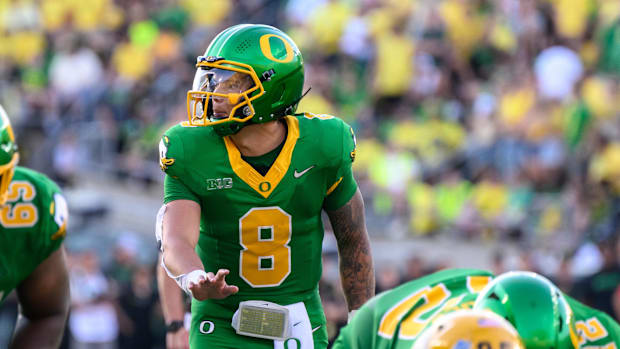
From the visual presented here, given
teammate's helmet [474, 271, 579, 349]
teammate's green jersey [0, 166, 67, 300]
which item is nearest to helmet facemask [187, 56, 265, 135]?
teammate's green jersey [0, 166, 67, 300]

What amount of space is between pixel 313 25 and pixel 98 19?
4.41 metres

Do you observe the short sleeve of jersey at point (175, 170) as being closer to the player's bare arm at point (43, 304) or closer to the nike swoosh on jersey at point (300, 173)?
the nike swoosh on jersey at point (300, 173)

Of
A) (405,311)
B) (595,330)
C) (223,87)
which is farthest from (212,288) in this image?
(595,330)

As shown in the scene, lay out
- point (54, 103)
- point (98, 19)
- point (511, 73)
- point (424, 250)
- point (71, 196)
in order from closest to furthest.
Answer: point (424, 250) → point (511, 73) → point (71, 196) → point (54, 103) → point (98, 19)

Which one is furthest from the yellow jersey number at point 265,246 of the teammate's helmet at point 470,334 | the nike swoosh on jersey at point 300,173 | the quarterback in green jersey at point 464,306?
the teammate's helmet at point 470,334

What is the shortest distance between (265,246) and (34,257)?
136 cm

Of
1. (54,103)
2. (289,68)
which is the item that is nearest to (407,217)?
(54,103)

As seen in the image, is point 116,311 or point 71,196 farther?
point 71,196

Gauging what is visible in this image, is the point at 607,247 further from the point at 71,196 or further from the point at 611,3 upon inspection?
the point at 71,196

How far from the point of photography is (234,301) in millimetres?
4719

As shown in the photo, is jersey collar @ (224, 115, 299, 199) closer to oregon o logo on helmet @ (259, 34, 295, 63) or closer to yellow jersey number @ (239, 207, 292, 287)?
yellow jersey number @ (239, 207, 292, 287)

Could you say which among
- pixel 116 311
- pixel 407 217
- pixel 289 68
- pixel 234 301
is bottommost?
pixel 116 311

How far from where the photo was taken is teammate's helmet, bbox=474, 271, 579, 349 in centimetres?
334

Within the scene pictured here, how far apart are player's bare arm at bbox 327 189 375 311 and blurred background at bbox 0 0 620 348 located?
390 cm
